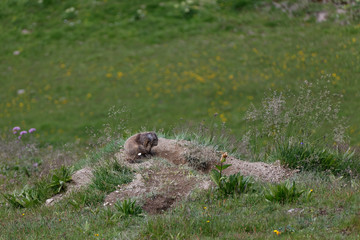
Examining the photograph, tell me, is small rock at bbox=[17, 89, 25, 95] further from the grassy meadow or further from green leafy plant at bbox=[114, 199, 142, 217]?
green leafy plant at bbox=[114, 199, 142, 217]

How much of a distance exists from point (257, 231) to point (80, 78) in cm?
1265

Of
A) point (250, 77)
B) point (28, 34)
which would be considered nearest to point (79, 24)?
point (28, 34)

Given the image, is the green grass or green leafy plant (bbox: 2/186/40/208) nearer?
green leafy plant (bbox: 2/186/40/208)

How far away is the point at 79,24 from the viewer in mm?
19859

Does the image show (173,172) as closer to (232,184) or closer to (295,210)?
(232,184)

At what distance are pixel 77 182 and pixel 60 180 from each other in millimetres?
306

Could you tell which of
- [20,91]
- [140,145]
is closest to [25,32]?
[20,91]

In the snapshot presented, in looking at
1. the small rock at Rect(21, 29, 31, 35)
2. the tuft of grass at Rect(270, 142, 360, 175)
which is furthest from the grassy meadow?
the small rock at Rect(21, 29, 31, 35)

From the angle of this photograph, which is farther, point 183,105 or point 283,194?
point 183,105

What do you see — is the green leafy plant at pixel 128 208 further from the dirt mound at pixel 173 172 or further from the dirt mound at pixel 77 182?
the dirt mound at pixel 77 182

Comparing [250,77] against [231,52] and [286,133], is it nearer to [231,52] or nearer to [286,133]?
[231,52]

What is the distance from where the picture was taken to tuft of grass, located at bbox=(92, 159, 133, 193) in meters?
7.48

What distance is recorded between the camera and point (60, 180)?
7934 millimetres

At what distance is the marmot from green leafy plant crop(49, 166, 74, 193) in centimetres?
112
